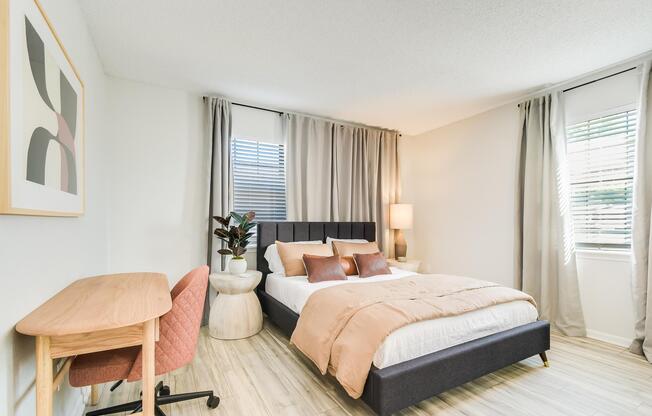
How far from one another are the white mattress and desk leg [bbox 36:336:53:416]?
1.49 meters

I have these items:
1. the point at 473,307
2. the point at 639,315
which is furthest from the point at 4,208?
the point at 639,315

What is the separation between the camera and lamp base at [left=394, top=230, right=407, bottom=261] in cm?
463

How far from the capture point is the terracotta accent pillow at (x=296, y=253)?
3.30 meters

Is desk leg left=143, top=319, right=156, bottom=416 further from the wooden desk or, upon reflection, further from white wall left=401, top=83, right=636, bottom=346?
white wall left=401, top=83, right=636, bottom=346

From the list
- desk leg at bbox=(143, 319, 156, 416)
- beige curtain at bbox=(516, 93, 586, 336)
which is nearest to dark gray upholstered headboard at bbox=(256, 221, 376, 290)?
beige curtain at bbox=(516, 93, 586, 336)

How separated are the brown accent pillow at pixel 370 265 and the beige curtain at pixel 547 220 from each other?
1623mm

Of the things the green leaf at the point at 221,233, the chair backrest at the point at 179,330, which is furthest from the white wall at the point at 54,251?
the green leaf at the point at 221,233

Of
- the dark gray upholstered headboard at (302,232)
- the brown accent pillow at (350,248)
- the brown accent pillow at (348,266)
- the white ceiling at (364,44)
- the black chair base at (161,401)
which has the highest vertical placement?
the white ceiling at (364,44)

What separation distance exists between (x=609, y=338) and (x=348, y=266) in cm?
265

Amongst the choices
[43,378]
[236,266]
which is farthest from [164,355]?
[236,266]

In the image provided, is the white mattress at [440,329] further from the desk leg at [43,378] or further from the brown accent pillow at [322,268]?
the desk leg at [43,378]

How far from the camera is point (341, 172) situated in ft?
14.4

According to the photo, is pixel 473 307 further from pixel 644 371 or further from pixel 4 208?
pixel 4 208

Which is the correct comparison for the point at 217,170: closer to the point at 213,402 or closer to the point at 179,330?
the point at 179,330
